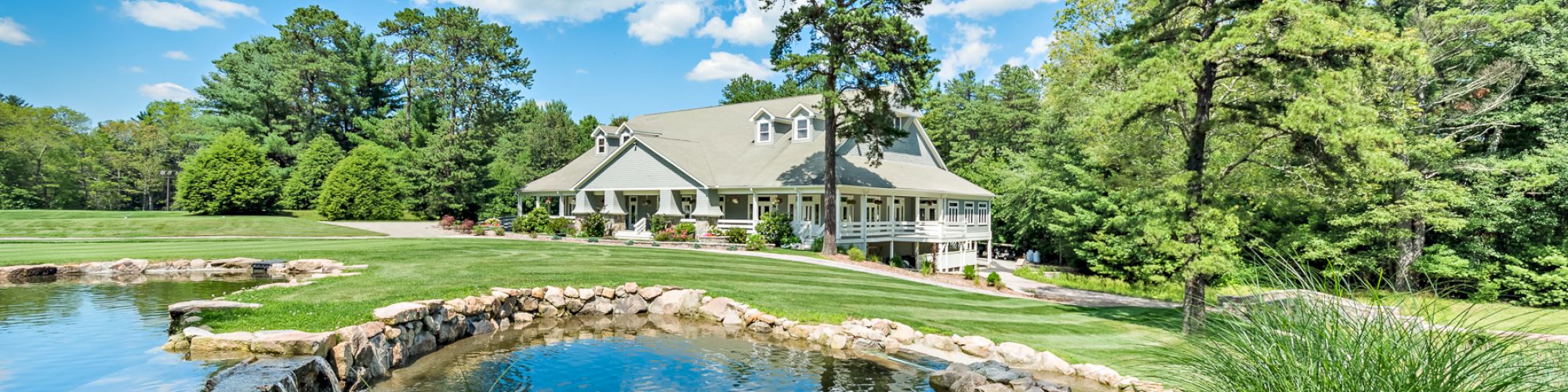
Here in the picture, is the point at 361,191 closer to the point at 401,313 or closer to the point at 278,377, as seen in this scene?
the point at 401,313

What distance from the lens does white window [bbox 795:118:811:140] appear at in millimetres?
32281

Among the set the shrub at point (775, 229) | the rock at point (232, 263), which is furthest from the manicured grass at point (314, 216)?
the shrub at point (775, 229)

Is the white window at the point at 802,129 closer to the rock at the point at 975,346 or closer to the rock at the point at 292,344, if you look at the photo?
the rock at the point at 975,346

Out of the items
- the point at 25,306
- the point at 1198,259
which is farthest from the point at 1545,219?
the point at 25,306

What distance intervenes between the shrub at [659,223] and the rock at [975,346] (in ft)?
64.7

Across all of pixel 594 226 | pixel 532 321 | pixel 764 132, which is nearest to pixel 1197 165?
pixel 532 321

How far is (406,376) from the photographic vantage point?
9430 millimetres

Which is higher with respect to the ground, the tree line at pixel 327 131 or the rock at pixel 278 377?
the tree line at pixel 327 131

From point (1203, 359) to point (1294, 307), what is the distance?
556 mm

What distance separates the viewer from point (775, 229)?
27156mm

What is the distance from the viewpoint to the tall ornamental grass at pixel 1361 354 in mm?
3291

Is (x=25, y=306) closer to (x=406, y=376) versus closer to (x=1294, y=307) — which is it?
(x=406, y=376)

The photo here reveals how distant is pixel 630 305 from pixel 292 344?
24.2ft

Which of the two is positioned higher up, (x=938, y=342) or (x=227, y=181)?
(x=227, y=181)
